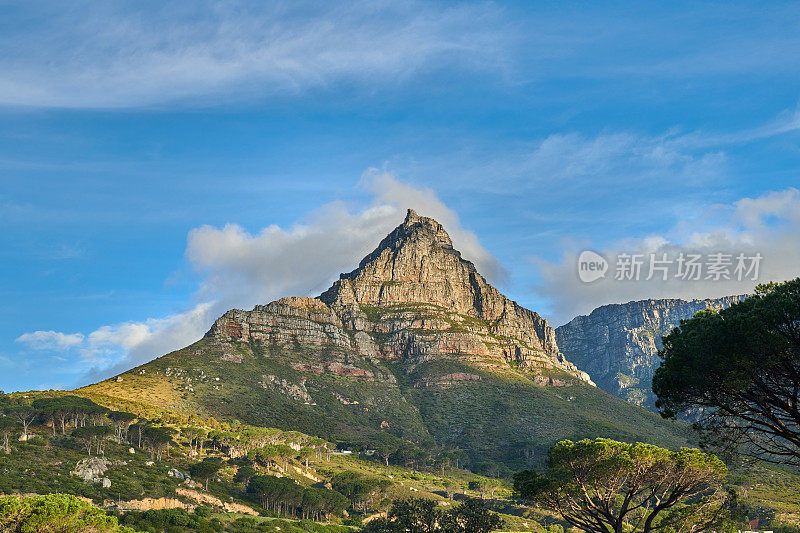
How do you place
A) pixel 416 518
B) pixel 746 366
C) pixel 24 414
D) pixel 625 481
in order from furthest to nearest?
pixel 24 414, pixel 416 518, pixel 625 481, pixel 746 366

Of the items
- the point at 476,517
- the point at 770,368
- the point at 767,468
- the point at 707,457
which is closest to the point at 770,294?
the point at 770,368

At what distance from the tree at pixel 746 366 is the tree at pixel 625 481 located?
590 centimetres

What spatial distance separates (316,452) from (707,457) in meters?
118

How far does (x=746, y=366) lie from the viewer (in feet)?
100

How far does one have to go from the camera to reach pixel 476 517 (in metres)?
51.8

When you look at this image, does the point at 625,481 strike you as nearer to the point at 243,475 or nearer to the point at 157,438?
the point at 243,475

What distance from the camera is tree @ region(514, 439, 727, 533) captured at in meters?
39.9

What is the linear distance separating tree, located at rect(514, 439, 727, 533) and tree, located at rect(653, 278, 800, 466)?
19.3 ft

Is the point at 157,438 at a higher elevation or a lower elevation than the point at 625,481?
lower

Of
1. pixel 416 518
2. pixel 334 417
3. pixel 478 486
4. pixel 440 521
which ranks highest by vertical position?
pixel 334 417

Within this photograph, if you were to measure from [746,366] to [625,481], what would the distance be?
48.6 ft

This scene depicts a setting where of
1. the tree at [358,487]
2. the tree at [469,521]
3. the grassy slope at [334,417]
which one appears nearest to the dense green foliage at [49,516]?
the tree at [469,521]

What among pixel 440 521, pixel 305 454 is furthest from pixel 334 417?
pixel 440 521

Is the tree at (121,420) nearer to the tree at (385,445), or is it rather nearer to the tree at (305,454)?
the tree at (305,454)
